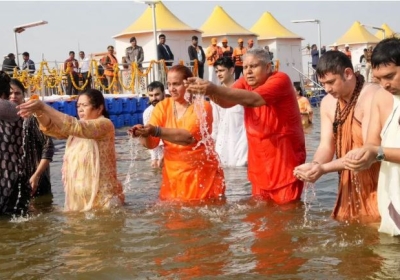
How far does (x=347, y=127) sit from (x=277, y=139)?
1193 millimetres

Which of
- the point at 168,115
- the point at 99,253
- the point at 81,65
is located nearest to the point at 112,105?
the point at 81,65

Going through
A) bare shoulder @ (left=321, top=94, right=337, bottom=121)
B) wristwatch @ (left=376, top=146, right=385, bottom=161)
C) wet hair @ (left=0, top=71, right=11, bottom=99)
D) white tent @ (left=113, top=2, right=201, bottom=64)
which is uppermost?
white tent @ (left=113, top=2, right=201, bottom=64)

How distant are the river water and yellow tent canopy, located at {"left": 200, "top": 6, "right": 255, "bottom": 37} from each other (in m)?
25.9

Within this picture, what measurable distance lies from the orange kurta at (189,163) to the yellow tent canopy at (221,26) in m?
26.1

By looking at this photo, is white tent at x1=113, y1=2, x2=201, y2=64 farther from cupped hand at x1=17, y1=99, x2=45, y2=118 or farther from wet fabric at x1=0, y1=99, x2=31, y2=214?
cupped hand at x1=17, y1=99, x2=45, y2=118

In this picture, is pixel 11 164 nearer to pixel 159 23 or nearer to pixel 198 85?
pixel 198 85

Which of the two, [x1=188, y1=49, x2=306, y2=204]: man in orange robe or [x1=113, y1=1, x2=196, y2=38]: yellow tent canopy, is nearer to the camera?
[x1=188, y1=49, x2=306, y2=204]: man in orange robe

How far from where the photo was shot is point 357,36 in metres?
41.4

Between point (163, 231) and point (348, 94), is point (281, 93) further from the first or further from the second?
point (163, 231)

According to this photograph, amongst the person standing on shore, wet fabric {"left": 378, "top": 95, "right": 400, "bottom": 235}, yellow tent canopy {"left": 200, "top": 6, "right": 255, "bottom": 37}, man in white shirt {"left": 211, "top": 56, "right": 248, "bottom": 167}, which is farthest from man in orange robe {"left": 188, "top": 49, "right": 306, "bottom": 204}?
yellow tent canopy {"left": 200, "top": 6, "right": 255, "bottom": 37}

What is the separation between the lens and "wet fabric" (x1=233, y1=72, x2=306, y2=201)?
591cm

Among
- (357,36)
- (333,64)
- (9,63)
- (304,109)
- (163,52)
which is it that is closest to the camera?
(333,64)

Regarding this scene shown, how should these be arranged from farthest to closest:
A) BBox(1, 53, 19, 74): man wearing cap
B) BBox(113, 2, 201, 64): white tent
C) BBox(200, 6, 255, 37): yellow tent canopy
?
1. BBox(200, 6, 255, 37): yellow tent canopy
2. BBox(113, 2, 201, 64): white tent
3. BBox(1, 53, 19, 74): man wearing cap

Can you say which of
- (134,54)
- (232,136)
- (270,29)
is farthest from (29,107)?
(270,29)
